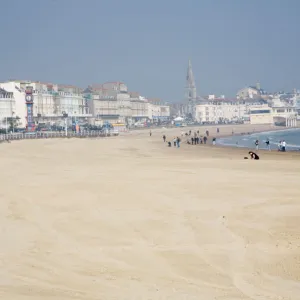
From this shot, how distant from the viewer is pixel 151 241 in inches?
315

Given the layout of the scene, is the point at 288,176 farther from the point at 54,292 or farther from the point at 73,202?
the point at 54,292

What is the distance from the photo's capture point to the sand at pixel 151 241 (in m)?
5.90

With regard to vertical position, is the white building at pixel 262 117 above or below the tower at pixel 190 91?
below

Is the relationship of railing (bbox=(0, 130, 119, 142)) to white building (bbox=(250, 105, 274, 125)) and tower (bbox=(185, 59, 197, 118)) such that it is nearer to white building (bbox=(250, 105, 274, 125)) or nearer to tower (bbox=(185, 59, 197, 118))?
white building (bbox=(250, 105, 274, 125))

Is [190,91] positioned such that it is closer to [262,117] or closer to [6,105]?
[262,117]

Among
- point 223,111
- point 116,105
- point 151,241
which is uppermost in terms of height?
point 116,105

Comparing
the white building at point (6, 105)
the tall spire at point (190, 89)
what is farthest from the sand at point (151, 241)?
the tall spire at point (190, 89)

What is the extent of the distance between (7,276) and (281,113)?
13806 centimetres

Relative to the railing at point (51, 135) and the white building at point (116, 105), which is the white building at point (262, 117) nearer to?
the white building at point (116, 105)

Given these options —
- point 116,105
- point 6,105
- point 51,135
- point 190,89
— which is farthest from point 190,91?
point 51,135

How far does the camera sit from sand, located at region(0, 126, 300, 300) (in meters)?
5.90

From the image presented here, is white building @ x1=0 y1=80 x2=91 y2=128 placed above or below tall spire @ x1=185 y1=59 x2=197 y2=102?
below

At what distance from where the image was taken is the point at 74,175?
56.4ft

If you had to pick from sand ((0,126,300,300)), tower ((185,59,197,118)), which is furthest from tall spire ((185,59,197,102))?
sand ((0,126,300,300))
